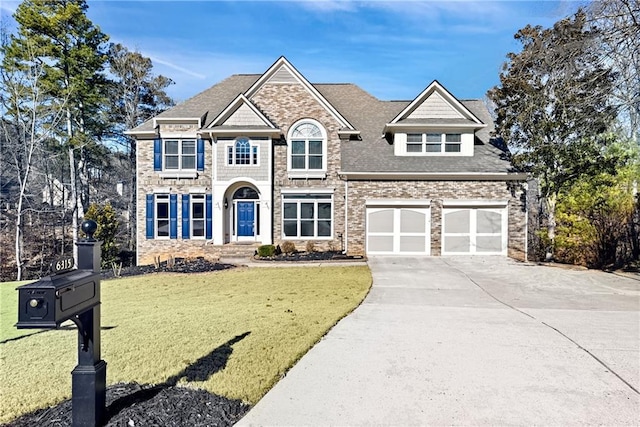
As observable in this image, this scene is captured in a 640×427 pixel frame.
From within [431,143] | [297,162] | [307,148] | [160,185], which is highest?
[431,143]

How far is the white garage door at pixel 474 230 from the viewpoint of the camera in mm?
17719

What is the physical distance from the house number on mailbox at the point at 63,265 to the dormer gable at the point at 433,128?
16.4m

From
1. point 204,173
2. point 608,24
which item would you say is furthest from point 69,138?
point 608,24

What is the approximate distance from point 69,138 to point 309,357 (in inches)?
974

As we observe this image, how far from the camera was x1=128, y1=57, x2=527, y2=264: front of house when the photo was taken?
58.0 feet

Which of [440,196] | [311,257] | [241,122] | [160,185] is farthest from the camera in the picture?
[160,185]

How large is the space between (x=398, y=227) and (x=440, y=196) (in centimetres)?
235

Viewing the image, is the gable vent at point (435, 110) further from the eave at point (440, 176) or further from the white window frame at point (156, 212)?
the white window frame at point (156, 212)

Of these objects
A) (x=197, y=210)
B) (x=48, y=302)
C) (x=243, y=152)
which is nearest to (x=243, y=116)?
(x=243, y=152)

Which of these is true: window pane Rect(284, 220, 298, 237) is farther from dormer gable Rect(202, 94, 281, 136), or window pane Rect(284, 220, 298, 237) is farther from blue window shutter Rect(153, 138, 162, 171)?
blue window shutter Rect(153, 138, 162, 171)

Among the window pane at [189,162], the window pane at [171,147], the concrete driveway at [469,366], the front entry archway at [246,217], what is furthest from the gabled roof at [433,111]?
the concrete driveway at [469,366]

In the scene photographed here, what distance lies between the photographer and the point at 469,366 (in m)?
5.04

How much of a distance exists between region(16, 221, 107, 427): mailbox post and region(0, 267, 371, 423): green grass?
95cm

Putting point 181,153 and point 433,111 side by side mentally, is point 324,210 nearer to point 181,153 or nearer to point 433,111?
point 433,111
